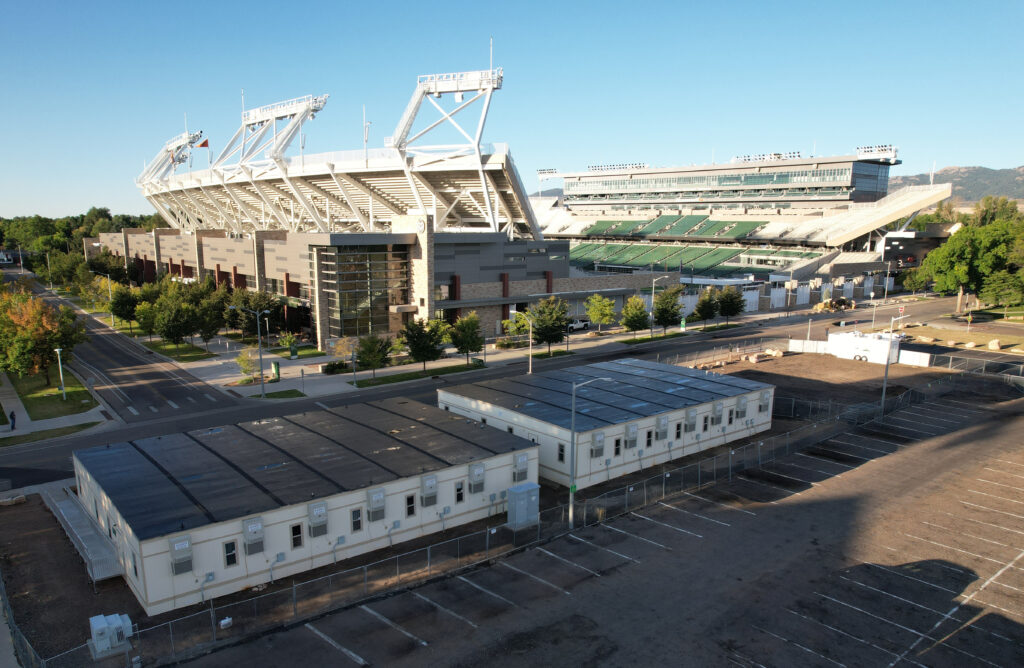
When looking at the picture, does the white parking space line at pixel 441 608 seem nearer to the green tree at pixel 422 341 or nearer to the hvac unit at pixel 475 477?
the hvac unit at pixel 475 477

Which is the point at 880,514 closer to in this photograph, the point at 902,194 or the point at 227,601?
the point at 227,601

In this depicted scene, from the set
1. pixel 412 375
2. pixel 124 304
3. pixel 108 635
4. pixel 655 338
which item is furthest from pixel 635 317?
pixel 124 304

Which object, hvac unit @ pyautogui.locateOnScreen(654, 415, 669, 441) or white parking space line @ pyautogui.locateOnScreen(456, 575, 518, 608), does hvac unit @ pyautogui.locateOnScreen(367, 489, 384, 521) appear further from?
hvac unit @ pyautogui.locateOnScreen(654, 415, 669, 441)

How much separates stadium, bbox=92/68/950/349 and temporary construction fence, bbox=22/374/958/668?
3956 centimetres

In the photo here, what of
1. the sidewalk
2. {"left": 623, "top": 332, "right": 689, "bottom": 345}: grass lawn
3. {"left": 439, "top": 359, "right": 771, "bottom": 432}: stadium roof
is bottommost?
the sidewalk

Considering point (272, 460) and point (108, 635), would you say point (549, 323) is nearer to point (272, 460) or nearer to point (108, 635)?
point (272, 460)

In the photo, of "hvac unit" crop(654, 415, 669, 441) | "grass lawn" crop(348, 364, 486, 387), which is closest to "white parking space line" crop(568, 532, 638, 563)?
"hvac unit" crop(654, 415, 669, 441)

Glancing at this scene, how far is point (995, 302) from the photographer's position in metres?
83.1

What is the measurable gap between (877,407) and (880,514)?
56.3 feet

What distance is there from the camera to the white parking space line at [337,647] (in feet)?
59.1

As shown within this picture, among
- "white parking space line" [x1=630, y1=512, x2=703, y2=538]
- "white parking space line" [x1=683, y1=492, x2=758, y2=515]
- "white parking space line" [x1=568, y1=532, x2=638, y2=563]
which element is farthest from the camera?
"white parking space line" [x1=683, y1=492, x2=758, y2=515]

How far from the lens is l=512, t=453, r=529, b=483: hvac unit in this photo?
92.2ft

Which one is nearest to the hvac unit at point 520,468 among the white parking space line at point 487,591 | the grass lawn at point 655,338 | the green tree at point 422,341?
the white parking space line at point 487,591

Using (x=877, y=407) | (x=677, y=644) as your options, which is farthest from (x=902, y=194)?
(x=677, y=644)
